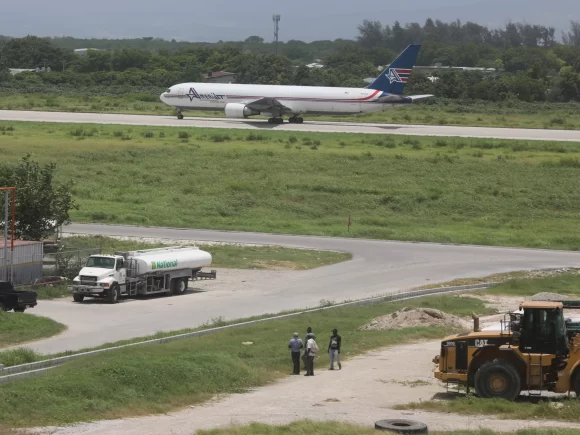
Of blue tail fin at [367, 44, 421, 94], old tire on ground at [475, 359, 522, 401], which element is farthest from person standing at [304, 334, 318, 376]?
blue tail fin at [367, 44, 421, 94]

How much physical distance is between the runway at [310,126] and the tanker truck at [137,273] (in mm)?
56931

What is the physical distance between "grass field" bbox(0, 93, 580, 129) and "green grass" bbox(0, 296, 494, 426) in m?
83.1

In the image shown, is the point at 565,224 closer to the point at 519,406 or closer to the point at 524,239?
the point at 524,239

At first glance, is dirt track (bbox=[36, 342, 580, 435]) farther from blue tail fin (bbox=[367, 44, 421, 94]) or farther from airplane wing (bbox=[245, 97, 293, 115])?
blue tail fin (bbox=[367, 44, 421, 94])

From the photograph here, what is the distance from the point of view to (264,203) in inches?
2751

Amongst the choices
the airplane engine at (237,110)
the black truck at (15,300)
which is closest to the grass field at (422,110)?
the airplane engine at (237,110)

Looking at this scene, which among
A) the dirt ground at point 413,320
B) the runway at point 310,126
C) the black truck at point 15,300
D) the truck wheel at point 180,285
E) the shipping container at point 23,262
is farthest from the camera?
the runway at point 310,126

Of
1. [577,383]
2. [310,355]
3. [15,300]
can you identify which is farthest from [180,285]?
[577,383]

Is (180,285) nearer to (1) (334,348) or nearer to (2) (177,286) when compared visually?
(2) (177,286)

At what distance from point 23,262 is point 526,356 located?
22548 millimetres

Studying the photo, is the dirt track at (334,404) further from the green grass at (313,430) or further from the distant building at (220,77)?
the distant building at (220,77)

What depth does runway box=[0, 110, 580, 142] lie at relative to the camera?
100 meters

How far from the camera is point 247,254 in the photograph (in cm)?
5231

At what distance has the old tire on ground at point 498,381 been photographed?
25.5 metres
